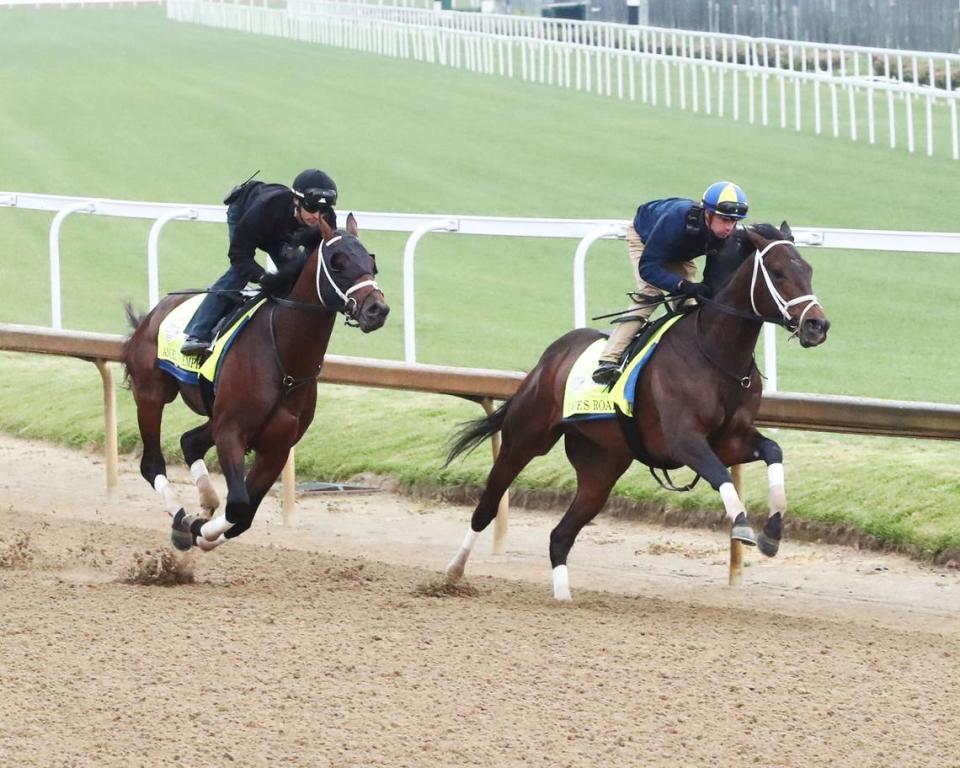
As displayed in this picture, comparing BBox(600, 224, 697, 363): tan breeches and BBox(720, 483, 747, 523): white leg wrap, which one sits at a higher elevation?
BBox(600, 224, 697, 363): tan breeches

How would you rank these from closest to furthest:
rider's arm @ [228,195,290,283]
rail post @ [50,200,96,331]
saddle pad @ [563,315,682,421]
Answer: saddle pad @ [563,315,682,421] → rider's arm @ [228,195,290,283] → rail post @ [50,200,96,331]

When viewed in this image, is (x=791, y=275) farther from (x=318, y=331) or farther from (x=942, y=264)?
(x=942, y=264)

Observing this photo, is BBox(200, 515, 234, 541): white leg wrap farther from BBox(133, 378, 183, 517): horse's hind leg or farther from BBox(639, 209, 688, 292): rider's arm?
BBox(639, 209, 688, 292): rider's arm

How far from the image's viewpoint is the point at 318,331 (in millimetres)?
7680

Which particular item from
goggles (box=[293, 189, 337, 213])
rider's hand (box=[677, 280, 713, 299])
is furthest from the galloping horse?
rider's hand (box=[677, 280, 713, 299])

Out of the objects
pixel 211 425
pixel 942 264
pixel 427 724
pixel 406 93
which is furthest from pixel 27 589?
pixel 406 93

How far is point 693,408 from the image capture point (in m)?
7.12

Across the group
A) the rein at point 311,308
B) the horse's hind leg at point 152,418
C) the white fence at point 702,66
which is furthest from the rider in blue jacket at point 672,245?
the white fence at point 702,66

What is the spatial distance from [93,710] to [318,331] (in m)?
2.64

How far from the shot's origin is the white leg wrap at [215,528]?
7.86 m

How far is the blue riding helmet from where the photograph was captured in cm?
708

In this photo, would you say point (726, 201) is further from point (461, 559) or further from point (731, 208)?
point (461, 559)

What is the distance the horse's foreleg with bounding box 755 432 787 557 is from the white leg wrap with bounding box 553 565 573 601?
0.98 meters

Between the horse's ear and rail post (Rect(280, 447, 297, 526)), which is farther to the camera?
rail post (Rect(280, 447, 297, 526))
